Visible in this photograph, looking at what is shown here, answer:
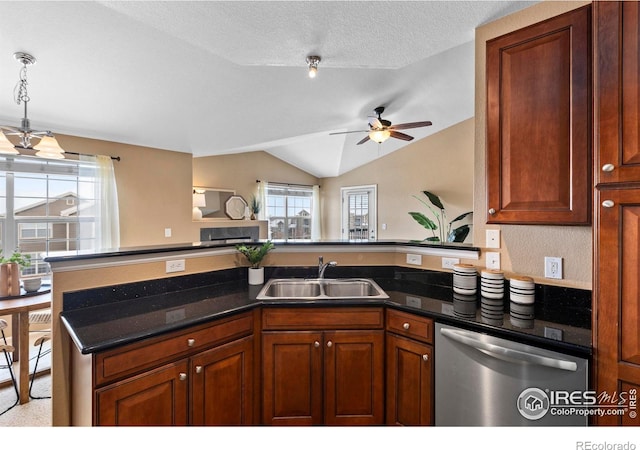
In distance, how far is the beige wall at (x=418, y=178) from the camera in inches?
217

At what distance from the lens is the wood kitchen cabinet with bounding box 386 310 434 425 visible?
1615mm

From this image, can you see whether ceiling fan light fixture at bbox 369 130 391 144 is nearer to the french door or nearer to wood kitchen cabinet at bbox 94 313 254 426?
wood kitchen cabinet at bbox 94 313 254 426

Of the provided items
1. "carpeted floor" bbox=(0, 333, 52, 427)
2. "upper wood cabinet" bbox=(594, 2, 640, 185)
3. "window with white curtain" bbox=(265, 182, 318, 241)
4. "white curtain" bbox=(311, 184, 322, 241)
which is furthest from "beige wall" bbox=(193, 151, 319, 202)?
"upper wood cabinet" bbox=(594, 2, 640, 185)

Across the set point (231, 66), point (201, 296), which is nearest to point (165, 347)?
point (201, 296)

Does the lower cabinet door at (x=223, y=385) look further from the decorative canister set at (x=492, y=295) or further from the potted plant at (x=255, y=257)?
the decorative canister set at (x=492, y=295)

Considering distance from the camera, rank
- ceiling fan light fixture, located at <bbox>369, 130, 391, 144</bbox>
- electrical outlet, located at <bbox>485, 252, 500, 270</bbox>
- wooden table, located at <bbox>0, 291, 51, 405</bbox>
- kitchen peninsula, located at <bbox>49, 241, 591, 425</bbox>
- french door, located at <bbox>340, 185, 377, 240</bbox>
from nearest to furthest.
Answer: kitchen peninsula, located at <bbox>49, 241, 591, 425</bbox> → electrical outlet, located at <bbox>485, 252, 500, 270</bbox> → wooden table, located at <bbox>0, 291, 51, 405</bbox> → ceiling fan light fixture, located at <bbox>369, 130, 391, 144</bbox> → french door, located at <bbox>340, 185, 377, 240</bbox>

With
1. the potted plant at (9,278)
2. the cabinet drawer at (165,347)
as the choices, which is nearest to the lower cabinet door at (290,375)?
the cabinet drawer at (165,347)

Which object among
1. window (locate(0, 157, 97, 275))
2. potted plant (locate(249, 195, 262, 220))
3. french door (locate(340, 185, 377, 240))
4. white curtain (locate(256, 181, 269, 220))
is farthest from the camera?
french door (locate(340, 185, 377, 240))

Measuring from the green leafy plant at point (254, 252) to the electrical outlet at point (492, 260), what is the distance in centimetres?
150

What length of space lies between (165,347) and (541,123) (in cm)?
211

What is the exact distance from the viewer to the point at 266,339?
5.87 ft

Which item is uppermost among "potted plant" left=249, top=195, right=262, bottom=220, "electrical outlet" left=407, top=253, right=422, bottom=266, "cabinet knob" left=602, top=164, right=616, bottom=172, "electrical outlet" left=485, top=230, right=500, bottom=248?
"potted plant" left=249, top=195, right=262, bottom=220

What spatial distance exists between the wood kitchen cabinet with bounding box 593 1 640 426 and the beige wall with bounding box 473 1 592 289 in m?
0.57

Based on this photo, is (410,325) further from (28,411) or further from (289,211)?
(289,211)
